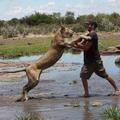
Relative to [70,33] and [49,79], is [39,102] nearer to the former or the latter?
[70,33]

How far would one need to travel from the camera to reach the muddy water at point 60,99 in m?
10.5

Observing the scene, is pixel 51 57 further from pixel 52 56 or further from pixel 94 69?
pixel 94 69

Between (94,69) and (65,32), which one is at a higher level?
(65,32)

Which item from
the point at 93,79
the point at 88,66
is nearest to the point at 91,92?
the point at 88,66

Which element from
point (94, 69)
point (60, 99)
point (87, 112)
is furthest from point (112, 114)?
point (94, 69)

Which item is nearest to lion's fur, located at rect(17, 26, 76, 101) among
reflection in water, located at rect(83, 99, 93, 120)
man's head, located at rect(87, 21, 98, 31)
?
man's head, located at rect(87, 21, 98, 31)

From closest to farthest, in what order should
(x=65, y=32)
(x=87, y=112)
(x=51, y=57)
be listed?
(x=87, y=112), (x=65, y=32), (x=51, y=57)

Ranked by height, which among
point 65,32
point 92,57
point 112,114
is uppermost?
point 65,32

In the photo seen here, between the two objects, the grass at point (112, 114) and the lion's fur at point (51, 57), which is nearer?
the grass at point (112, 114)

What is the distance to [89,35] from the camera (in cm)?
1309

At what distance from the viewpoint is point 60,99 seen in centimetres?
1300

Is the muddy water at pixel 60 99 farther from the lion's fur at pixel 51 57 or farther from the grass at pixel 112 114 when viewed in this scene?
the lion's fur at pixel 51 57

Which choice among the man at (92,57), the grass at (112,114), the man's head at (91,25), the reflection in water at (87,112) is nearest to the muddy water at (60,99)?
the reflection in water at (87,112)

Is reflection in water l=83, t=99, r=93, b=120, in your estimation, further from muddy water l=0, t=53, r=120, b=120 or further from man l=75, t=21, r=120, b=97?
man l=75, t=21, r=120, b=97
